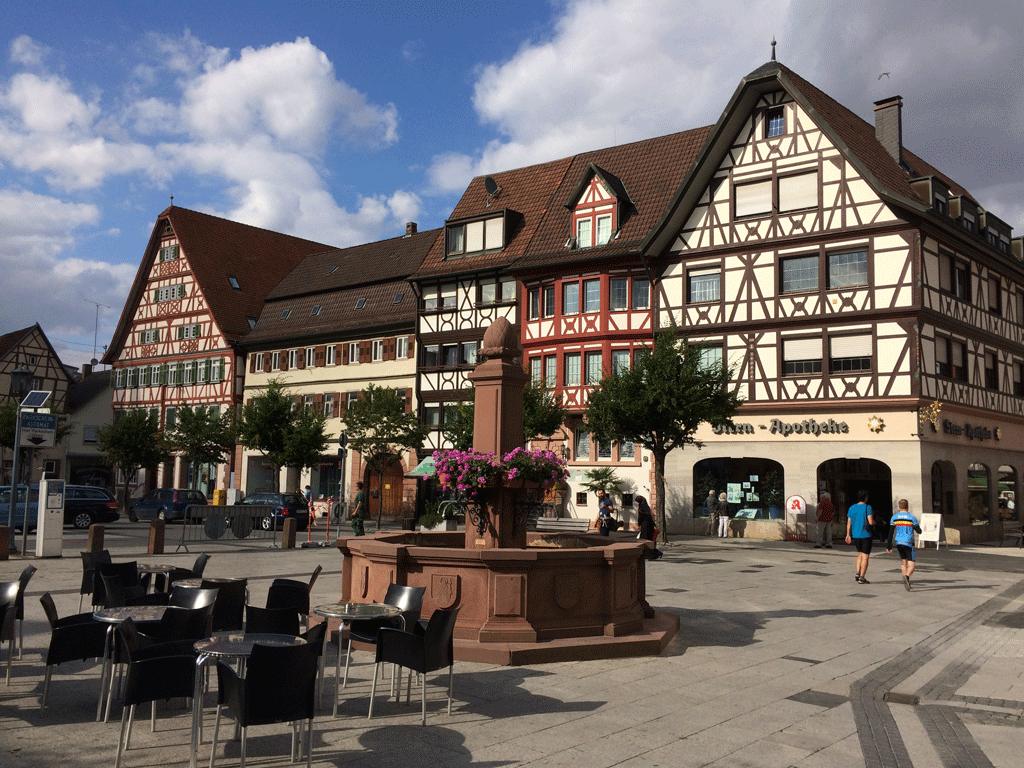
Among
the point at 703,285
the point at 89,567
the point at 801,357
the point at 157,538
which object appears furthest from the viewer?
the point at 703,285

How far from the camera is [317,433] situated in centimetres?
4022

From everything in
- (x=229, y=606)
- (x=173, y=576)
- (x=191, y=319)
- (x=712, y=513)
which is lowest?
(x=229, y=606)

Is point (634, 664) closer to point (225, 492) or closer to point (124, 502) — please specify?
point (225, 492)

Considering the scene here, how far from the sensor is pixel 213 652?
20.4 feet

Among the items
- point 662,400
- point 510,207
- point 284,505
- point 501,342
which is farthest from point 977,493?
point 501,342

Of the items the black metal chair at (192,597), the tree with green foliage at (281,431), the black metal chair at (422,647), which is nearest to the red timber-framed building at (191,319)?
the tree with green foliage at (281,431)

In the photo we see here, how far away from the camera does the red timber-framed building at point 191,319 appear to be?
50294 mm

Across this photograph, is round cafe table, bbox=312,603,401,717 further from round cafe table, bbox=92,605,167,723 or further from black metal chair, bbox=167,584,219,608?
round cafe table, bbox=92,605,167,723

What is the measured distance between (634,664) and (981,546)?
23.8 meters

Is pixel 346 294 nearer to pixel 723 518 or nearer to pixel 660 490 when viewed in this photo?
pixel 723 518

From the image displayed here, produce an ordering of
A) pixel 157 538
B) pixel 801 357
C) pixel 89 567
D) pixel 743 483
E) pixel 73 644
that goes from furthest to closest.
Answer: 1. pixel 743 483
2. pixel 801 357
3. pixel 157 538
4. pixel 89 567
5. pixel 73 644

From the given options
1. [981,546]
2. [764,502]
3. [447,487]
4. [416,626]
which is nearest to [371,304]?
[764,502]

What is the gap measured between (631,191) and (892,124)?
9.89 meters

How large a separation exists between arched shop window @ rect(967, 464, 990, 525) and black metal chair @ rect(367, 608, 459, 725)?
28.5 m
